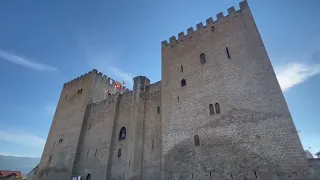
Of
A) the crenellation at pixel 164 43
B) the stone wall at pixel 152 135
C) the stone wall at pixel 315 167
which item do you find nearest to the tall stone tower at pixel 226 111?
the stone wall at pixel 315 167

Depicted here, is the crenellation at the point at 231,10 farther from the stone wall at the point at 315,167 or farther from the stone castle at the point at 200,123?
the stone wall at the point at 315,167

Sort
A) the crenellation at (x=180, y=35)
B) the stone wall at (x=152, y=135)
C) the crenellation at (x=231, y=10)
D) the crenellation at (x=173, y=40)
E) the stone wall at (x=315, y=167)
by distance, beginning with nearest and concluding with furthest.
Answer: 1. the stone wall at (x=315, y=167)
2. the crenellation at (x=231, y=10)
3. the stone wall at (x=152, y=135)
4. the crenellation at (x=180, y=35)
5. the crenellation at (x=173, y=40)

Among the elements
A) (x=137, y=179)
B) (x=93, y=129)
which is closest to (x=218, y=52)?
(x=137, y=179)

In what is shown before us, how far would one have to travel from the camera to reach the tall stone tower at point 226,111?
976 cm

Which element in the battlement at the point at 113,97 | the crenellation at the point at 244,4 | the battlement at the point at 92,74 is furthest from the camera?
the battlement at the point at 92,74

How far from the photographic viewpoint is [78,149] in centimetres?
2164

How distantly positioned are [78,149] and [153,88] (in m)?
11.3

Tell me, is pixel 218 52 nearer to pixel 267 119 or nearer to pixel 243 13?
pixel 243 13

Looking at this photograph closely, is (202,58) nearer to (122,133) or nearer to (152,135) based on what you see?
(152,135)

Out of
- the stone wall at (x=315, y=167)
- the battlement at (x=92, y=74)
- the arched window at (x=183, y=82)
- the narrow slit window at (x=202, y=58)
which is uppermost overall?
the battlement at (x=92, y=74)

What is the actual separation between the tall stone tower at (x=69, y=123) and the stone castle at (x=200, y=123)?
231mm

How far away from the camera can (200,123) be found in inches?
504

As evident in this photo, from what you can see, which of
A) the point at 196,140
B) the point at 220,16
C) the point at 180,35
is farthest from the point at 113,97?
the point at 220,16

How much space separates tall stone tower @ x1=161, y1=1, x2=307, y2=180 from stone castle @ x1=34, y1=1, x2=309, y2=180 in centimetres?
5
